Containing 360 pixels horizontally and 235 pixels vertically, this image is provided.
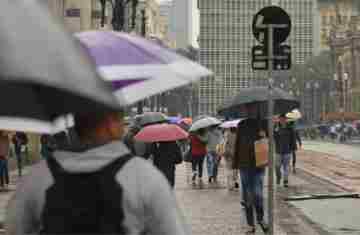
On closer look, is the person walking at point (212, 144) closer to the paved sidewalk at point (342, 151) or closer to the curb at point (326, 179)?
the curb at point (326, 179)

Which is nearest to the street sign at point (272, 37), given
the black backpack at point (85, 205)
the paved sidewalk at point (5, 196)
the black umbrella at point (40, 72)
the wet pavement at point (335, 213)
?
the wet pavement at point (335, 213)

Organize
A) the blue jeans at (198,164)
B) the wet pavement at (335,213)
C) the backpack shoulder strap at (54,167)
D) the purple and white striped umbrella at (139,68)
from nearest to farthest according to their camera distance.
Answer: the backpack shoulder strap at (54,167), the purple and white striped umbrella at (139,68), the wet pavement at (335,213), the blue jeans at (198,164)

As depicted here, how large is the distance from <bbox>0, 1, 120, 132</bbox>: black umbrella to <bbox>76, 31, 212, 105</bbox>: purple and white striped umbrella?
0.86m

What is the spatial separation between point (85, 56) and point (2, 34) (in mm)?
286

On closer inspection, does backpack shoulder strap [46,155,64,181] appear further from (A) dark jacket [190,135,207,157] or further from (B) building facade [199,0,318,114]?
(B) building facade [199,0,318,114]

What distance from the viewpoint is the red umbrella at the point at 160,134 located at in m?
11.9

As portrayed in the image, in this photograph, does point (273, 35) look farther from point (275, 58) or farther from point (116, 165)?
point (116, 165)

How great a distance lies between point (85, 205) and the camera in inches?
124

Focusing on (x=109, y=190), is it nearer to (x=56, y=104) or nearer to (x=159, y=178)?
(x=159, y=178)

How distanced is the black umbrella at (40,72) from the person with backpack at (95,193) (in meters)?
0.58

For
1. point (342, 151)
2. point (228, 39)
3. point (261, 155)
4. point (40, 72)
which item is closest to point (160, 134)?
point (261, 155)

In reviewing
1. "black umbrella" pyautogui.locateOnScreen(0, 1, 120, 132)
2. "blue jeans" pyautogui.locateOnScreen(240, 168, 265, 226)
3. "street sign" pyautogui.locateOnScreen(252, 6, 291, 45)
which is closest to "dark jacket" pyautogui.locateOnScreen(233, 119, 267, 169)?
"blue jeans" pyautogui.locateOnScreen(240, 168, 265, 226)

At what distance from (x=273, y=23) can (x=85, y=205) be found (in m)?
8.01

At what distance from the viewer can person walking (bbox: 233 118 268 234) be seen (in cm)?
1130
